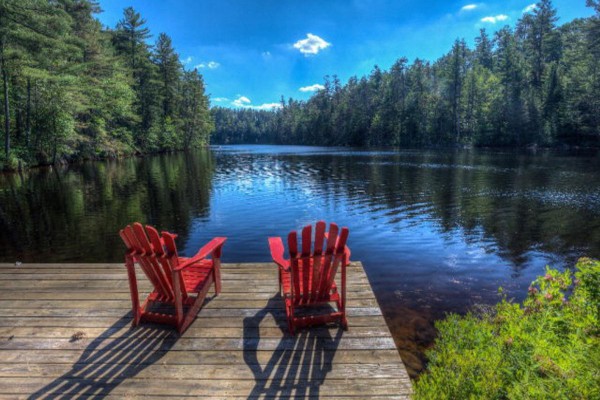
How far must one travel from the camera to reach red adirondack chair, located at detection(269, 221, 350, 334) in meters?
3.44

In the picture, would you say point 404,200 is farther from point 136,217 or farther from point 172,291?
point 172,291

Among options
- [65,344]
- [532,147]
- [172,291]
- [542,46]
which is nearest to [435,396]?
[172,291]

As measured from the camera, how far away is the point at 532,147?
172 feet

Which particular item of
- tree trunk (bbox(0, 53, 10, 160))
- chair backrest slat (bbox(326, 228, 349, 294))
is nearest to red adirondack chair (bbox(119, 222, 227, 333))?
chair backrest slat (bbox(326, 228, 349, 294))

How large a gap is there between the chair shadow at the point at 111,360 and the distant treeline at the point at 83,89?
27.0 m

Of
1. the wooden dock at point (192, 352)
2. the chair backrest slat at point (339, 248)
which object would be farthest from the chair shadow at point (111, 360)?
the chair backrest slat at point (339, 248)

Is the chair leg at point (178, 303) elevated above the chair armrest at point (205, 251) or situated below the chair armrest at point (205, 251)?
below

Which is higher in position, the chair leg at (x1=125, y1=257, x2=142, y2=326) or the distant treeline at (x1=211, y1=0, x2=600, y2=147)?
the distant treeline at (x1=211, y1=0, x2=600, y2=147)

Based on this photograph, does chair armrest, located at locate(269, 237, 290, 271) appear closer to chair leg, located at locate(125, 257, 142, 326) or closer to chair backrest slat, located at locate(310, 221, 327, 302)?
chair backrest slat, located at locate(310, 221, 327, 302)

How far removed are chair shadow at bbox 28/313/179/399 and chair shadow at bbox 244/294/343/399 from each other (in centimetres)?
90

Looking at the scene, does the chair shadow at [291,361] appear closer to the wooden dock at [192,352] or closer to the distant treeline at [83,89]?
the wooden dock at [192,352]

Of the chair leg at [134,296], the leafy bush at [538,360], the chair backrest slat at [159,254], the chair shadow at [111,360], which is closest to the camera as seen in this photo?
the leafy bush at [538,360]

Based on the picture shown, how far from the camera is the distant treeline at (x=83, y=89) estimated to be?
2267cm

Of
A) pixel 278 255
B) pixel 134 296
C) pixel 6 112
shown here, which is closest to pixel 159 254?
pixel 134 296
